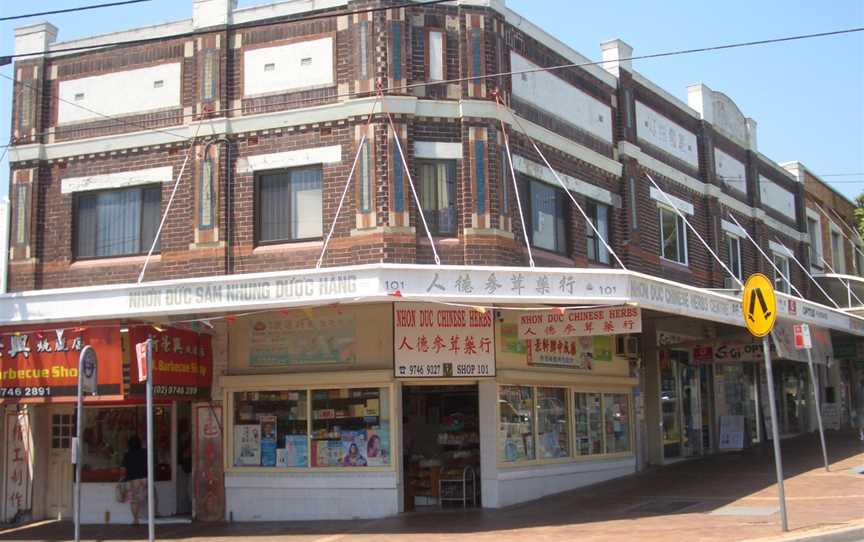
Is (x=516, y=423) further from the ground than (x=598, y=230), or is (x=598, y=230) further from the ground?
(x=598, y=230)

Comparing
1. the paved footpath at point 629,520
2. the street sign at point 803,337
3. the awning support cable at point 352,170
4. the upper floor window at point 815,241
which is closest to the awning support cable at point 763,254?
the upper floor window at point 815,241

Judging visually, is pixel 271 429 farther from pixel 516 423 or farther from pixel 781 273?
pixel 781 273

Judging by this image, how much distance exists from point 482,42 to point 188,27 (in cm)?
576

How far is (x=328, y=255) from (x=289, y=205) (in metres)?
1.42

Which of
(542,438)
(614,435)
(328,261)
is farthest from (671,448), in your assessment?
(328,261)

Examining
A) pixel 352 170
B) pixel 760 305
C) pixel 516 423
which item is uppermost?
pixel 352 170

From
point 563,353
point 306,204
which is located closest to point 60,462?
point 306,204

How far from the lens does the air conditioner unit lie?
2011 cm

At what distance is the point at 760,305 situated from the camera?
1274cm

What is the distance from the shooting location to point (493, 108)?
54.1ft

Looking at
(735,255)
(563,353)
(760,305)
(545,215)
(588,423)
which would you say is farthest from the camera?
(735,255)

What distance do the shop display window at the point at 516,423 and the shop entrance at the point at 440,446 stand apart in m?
0.70

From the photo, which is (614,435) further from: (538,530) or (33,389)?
(33,389)

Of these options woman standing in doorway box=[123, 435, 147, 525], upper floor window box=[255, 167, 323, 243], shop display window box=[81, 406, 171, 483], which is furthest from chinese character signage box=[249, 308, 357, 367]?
woman standing in doorway box=[123, 435, 147, 525]
